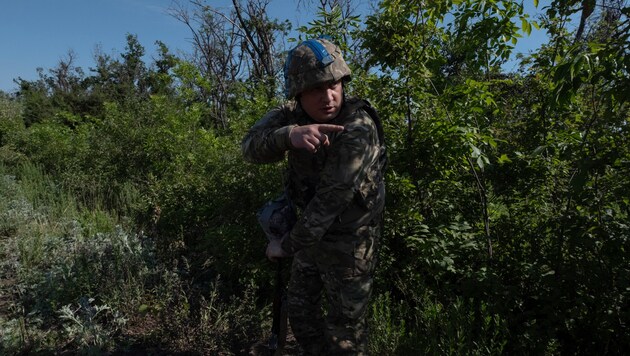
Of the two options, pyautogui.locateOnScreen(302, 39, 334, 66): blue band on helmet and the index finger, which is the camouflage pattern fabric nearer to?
the index finger

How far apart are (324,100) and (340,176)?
1.28ft

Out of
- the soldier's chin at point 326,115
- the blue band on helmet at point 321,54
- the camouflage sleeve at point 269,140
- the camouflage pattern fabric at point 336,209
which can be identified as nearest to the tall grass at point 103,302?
the camouflage pattern fabric at point 336,209

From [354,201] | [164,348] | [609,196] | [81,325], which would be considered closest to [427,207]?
[609,196]

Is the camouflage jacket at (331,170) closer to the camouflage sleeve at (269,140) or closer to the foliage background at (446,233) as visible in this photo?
the camouflage sleeve at (269,140)

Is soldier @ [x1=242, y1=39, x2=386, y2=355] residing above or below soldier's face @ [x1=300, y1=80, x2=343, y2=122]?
below


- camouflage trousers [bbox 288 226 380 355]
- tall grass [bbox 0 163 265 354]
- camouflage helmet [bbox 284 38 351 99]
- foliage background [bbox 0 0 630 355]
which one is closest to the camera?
camouflage helmet [bbox 284 38 351 99]

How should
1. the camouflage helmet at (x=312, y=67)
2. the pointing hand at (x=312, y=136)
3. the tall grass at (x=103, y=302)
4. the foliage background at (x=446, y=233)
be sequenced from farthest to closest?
the tall grass at (x=103, y=302) → the foliage background at (x=446, y=233) → the camouflage helmet at (x=312, y=67) → the pointing hand at (x=312, y=136)

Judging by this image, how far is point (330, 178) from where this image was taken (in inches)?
75.4

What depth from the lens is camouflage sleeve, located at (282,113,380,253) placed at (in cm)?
190

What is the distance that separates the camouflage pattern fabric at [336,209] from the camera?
1926mm

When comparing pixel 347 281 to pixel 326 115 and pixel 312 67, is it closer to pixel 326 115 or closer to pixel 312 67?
pixel 326 115

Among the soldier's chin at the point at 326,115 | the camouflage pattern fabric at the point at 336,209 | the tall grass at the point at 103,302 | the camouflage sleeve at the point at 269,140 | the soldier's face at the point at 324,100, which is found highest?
the soldier's face at the point at 324,100

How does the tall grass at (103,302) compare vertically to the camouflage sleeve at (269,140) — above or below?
below

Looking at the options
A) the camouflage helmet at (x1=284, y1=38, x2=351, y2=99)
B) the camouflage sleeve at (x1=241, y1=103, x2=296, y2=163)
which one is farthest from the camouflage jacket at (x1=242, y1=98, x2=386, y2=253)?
the camouflage helmet at (x1=284, y1=38, x2=351, y2=99)
